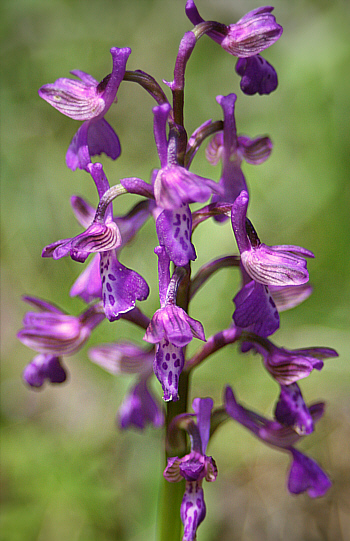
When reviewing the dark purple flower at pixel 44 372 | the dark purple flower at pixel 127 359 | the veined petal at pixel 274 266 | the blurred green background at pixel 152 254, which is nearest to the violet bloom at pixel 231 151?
the veined petal at pixel 274 266

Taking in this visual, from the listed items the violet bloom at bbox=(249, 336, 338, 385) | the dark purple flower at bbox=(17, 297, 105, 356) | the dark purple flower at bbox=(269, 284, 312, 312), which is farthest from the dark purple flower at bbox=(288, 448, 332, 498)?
the dark purple flower at bbox=(17, 297, 105, 356)

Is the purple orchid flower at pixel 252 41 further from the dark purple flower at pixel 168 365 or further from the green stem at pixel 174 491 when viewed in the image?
the dark purple flower at pixel 168 365

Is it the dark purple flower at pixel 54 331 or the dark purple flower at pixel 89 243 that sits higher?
the dark purple flower at pixel 89 243

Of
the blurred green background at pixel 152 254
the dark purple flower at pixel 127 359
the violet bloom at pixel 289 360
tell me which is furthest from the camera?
the blurred green background at pixel 152 254

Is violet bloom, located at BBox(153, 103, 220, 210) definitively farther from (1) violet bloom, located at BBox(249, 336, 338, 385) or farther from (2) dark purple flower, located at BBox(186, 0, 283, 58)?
(1) violet bloom, located at BBox(249, 336, 338, 385)

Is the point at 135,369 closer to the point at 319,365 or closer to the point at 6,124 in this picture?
the point at 319,365

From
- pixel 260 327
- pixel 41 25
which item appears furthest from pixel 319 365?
pixel 41 25
